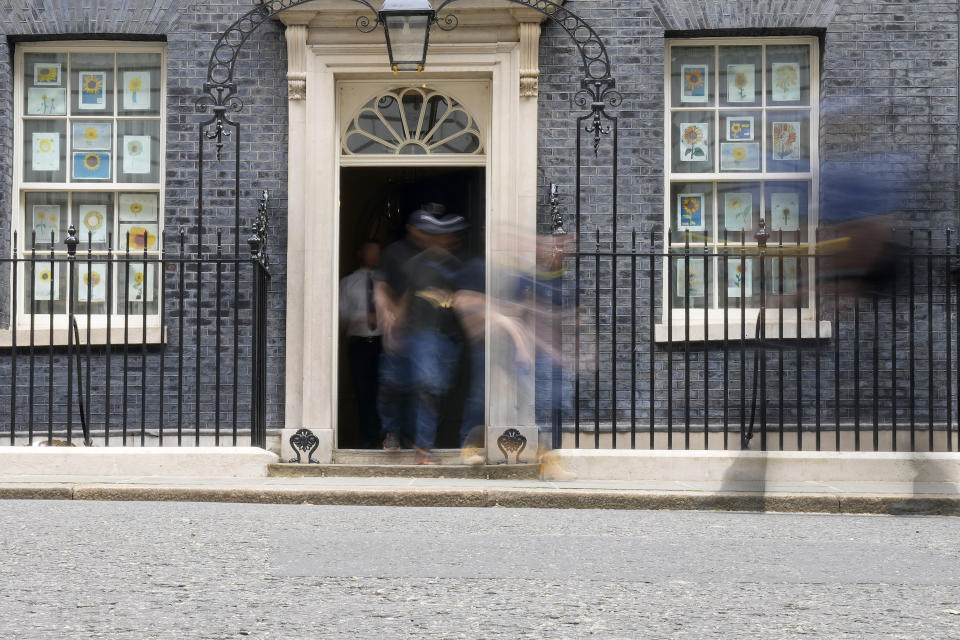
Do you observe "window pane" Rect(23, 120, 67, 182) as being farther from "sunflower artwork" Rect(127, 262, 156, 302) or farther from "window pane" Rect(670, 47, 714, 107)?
"window pane" Rect(670, 47, 714, 107)

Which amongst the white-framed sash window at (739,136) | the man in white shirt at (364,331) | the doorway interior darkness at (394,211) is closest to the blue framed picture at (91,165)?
the doorway interior darkness at (394,211)

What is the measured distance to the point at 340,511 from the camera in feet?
24.9

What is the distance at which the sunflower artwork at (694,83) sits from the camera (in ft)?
36.1

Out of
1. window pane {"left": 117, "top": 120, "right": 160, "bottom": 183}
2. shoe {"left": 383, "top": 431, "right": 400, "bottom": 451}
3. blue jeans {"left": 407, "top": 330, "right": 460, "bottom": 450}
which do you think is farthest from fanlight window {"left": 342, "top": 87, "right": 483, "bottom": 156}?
shoe {"left": 383, "top": 431, "right": 400, "bottom": 451}

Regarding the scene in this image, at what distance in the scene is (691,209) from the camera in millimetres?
10969

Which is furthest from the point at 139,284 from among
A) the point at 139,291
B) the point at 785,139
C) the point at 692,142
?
the point at 785,139

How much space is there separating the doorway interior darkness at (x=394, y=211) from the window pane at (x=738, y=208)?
205cm

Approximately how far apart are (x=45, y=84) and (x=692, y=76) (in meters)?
5.56

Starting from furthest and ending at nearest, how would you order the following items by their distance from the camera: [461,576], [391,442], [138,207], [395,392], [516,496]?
[138,207], [391,442], [395,392], [516,496], [461,576]

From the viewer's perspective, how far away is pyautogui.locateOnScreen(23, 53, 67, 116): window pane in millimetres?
11055

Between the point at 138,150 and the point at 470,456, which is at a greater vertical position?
the point at 138,150

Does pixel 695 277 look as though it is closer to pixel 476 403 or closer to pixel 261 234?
pixel 476 403

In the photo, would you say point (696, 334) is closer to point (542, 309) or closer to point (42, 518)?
point (542, 309)

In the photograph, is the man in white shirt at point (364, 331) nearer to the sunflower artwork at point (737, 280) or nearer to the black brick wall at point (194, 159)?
the black brick wall at point (194, 159)
